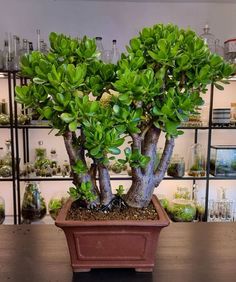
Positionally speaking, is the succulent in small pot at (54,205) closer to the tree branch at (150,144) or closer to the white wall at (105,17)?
the white wall at (105,17)

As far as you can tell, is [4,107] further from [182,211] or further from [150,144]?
[150,144]

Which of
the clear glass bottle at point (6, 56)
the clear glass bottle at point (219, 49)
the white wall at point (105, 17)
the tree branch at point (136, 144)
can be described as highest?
the white wall at point (105, 17)

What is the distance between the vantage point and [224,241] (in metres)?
1.01

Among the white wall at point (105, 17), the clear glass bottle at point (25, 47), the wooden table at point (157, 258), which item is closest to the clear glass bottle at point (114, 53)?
the white wall at point (105, 17)

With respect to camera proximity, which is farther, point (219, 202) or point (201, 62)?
point (219, 202)

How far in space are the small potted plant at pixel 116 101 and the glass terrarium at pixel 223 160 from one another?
1993 mm

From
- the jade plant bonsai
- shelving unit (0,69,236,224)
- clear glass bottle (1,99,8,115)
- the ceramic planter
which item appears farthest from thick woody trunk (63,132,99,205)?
clear glass bottle (1,99,8,115)

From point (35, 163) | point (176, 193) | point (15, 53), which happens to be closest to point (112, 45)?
point (15, 53)

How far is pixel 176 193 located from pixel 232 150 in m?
0.68

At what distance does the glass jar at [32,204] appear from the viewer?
252 centimetres

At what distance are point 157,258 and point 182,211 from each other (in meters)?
1.78

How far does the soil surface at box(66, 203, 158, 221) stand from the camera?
2.72ft

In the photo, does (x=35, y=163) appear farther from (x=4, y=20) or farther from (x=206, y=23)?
(x=206, y=23)

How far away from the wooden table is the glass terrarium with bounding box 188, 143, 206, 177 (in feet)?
5.38
